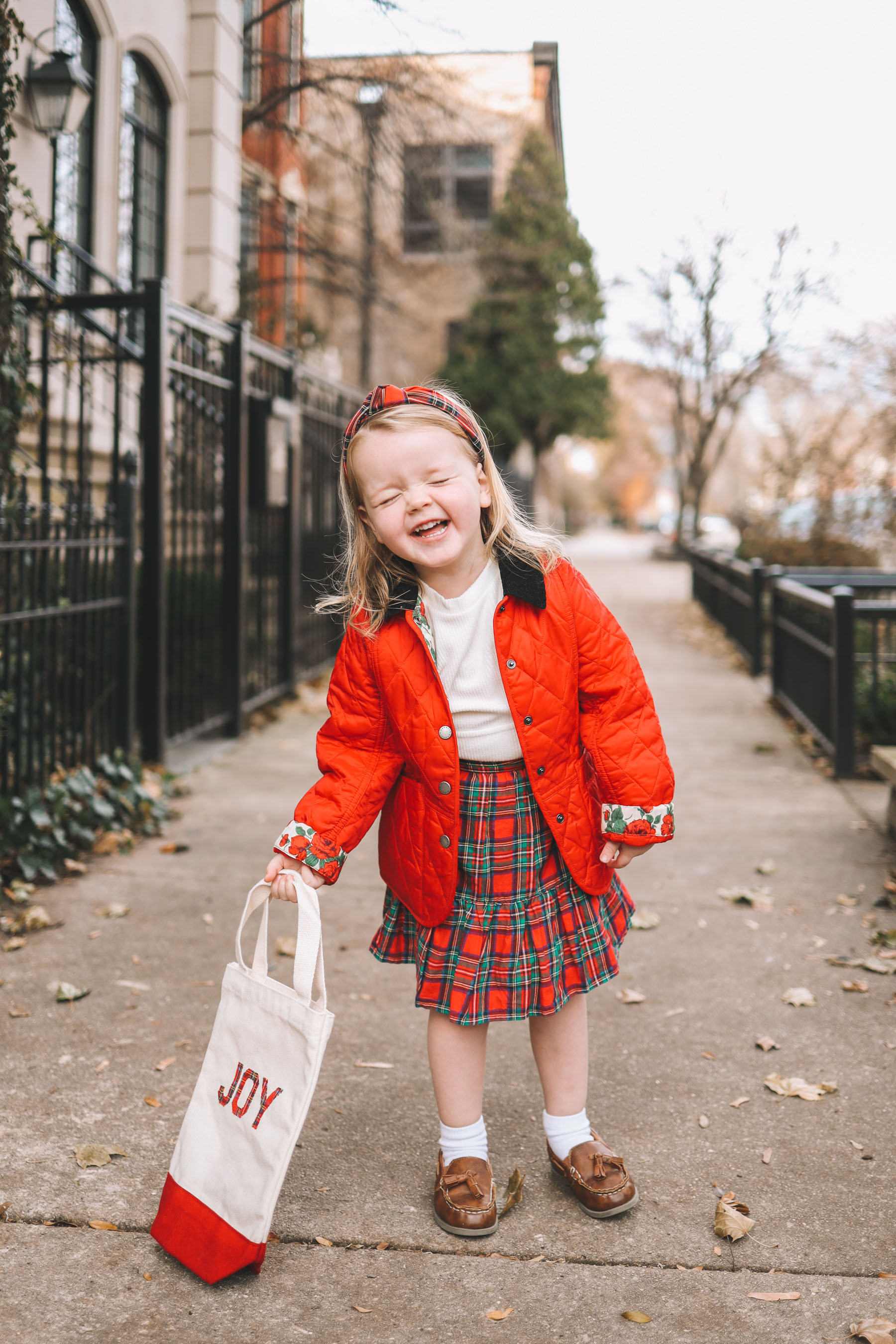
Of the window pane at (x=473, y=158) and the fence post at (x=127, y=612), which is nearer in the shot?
the fence post at (x=127, y=612)

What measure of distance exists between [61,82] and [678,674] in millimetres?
6501

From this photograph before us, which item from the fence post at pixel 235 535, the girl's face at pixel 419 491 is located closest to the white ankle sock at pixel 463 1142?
the girl's face at pixel 419 491

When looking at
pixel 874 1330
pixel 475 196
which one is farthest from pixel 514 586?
pixel 475 196

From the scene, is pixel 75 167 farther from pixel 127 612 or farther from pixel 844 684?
pixel 844 684

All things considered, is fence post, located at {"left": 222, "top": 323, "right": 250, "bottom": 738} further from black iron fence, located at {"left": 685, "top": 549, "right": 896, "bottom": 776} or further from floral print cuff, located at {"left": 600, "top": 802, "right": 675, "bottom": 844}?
floral print cuff, located at {"left": 600, "top": 802, "right": 675, "bottom": 844}

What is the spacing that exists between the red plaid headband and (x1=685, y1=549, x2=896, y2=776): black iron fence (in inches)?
172

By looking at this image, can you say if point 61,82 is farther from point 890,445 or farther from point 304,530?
point 890,445

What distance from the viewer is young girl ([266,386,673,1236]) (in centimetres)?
234

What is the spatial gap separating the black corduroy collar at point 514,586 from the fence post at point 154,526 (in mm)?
3713

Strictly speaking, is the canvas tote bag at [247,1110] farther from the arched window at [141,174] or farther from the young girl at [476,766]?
the arched window at [141,174]

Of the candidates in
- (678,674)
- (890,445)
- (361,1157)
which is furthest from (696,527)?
(361,1157)

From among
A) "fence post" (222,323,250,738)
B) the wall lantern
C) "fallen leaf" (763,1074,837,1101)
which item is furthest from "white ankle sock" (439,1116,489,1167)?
the wall lantern

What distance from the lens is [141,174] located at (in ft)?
35.6

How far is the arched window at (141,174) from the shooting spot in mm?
10422
